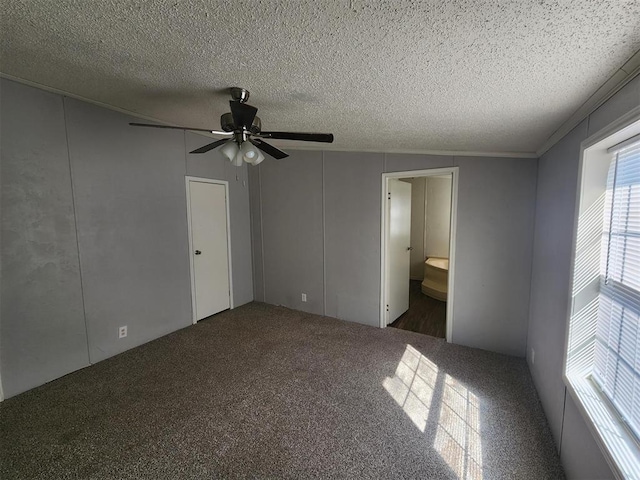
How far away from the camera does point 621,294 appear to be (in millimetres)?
1368

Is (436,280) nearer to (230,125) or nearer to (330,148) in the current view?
(330,148)

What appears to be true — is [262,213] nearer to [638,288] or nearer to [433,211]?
[433,211]

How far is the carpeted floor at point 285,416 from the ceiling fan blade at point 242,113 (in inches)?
83.9

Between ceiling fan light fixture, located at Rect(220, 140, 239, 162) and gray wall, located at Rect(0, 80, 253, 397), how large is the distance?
165 cm

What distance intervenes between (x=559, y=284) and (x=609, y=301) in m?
0.49

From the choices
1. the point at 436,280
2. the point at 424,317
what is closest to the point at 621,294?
the point at 424,317

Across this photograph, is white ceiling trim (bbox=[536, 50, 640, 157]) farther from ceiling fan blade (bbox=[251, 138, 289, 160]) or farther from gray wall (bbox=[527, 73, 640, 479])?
ceiling fan blade (bbox=[251, 138, 289, 160])

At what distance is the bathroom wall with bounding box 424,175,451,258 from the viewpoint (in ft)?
18.3

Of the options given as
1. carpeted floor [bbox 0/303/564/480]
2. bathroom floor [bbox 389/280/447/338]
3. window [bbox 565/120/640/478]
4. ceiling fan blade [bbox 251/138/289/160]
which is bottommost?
carpeted floor [bbox 0/303/564/480]

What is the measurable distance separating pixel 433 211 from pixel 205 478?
5.48m

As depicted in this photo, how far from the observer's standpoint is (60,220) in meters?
2.44

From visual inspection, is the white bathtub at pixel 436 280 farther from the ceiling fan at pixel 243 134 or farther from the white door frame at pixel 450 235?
the ceiling fan at pixel 243 134

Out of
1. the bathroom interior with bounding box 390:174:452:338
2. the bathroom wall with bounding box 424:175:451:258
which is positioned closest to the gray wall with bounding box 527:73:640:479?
the bathroom interior with bounding box 390:174:452:338

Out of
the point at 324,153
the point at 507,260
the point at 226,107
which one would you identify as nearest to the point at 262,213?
the point at 324,153
